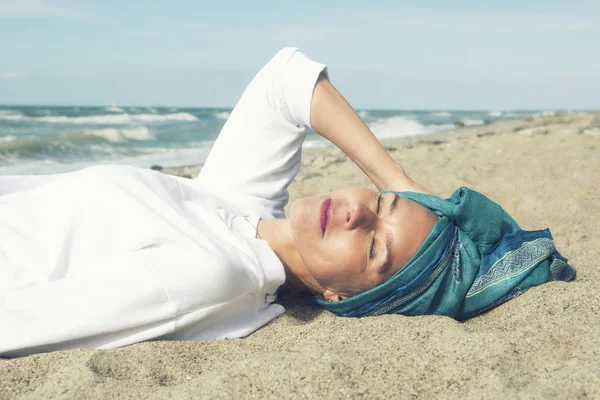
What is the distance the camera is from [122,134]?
16.1 metres

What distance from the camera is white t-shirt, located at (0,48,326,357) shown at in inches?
77.0

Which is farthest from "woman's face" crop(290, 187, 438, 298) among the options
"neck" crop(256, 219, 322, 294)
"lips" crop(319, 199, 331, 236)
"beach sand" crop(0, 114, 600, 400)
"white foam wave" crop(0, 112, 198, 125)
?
"white foam wave" crop(0, 112, 198, 125)

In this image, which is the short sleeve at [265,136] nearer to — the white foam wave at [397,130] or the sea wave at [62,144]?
the sea wave at [62,144]

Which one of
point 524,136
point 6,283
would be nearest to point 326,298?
point 6,283

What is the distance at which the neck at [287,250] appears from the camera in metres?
2.54

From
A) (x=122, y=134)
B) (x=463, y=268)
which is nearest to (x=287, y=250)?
(x=463, y=268)

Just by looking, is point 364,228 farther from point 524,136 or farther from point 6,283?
point 524,136

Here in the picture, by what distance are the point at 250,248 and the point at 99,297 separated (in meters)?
0.65

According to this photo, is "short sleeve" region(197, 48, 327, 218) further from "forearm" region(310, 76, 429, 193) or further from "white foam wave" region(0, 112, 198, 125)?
"white foam wave" region(0, 112, 198, 125)

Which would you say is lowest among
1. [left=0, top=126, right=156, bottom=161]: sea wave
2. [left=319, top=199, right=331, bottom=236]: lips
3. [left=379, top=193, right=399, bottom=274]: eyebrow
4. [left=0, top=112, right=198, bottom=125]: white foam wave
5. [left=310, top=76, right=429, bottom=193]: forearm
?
[left=0, top=112, right=198, bottom=125]: white foam wave

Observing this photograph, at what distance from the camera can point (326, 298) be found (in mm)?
2559

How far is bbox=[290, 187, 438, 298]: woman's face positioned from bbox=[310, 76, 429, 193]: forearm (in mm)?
441

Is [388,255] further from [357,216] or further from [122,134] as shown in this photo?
[122,134]

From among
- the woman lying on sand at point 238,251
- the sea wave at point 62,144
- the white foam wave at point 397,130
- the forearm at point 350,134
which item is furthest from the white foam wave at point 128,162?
the forearm at point 350,134
